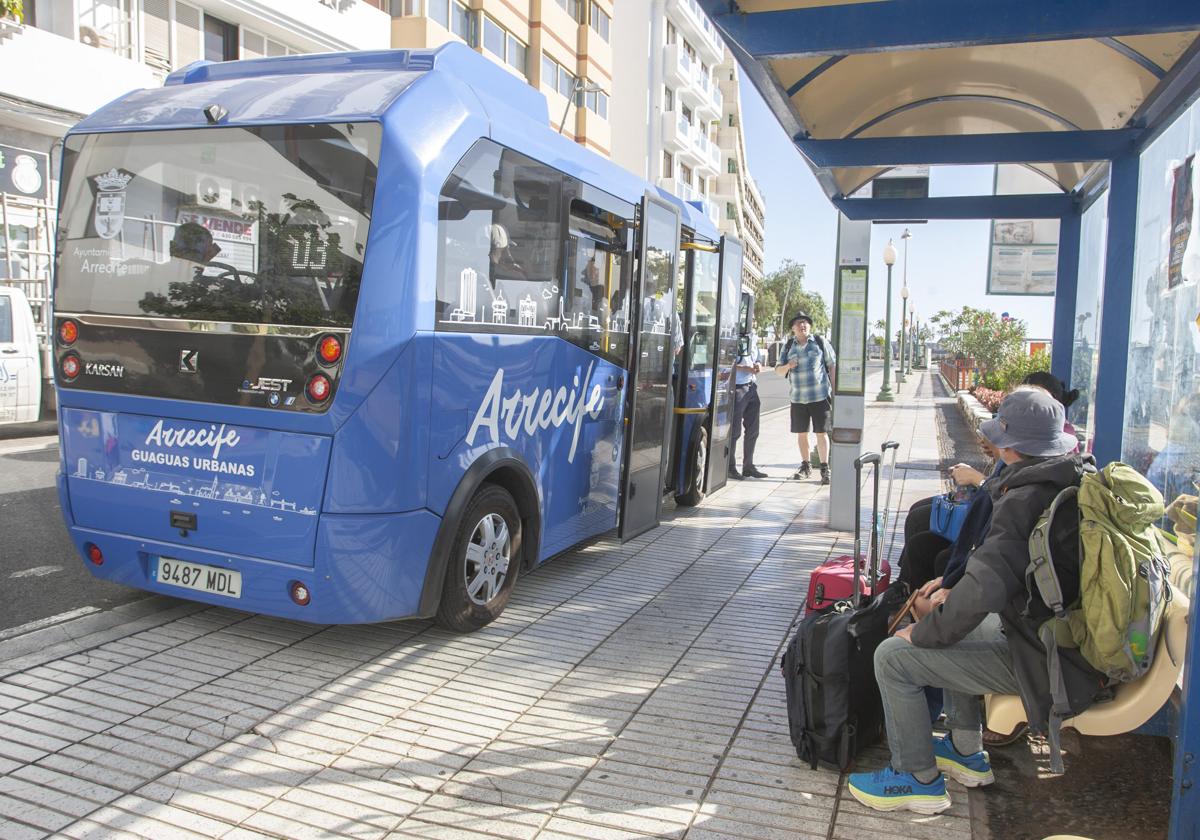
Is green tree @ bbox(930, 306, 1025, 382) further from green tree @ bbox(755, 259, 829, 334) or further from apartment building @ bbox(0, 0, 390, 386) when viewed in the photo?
green tree @ bbox(755, 259, 829, 334)

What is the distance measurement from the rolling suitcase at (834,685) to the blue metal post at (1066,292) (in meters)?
6.03

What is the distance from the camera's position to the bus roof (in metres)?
4.59

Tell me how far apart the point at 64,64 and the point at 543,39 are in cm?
2035

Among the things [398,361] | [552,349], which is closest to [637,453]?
[552,349]

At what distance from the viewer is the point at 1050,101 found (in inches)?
255

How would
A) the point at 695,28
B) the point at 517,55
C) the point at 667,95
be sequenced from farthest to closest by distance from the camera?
the point at 695,28, the point at 667,95, the point at 517,55

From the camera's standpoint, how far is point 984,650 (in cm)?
340

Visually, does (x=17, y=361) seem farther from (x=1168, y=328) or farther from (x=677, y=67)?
(x=677, y=67)

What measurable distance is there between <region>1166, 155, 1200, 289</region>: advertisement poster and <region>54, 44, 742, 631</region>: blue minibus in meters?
3.57

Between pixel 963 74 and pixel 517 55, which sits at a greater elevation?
pixel 517 55

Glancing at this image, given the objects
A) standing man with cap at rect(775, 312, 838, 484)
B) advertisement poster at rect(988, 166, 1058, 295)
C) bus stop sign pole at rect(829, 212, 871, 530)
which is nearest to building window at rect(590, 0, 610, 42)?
advertisement poster at rect(988, 166, 1058, 295)

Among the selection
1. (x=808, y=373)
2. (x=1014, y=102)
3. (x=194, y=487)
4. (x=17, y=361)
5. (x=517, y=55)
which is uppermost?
(x=517, y=55)

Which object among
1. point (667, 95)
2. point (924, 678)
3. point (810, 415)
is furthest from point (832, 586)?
point (667, 95)

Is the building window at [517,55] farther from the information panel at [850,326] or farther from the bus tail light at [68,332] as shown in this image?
the bus tail light at [68,332]
